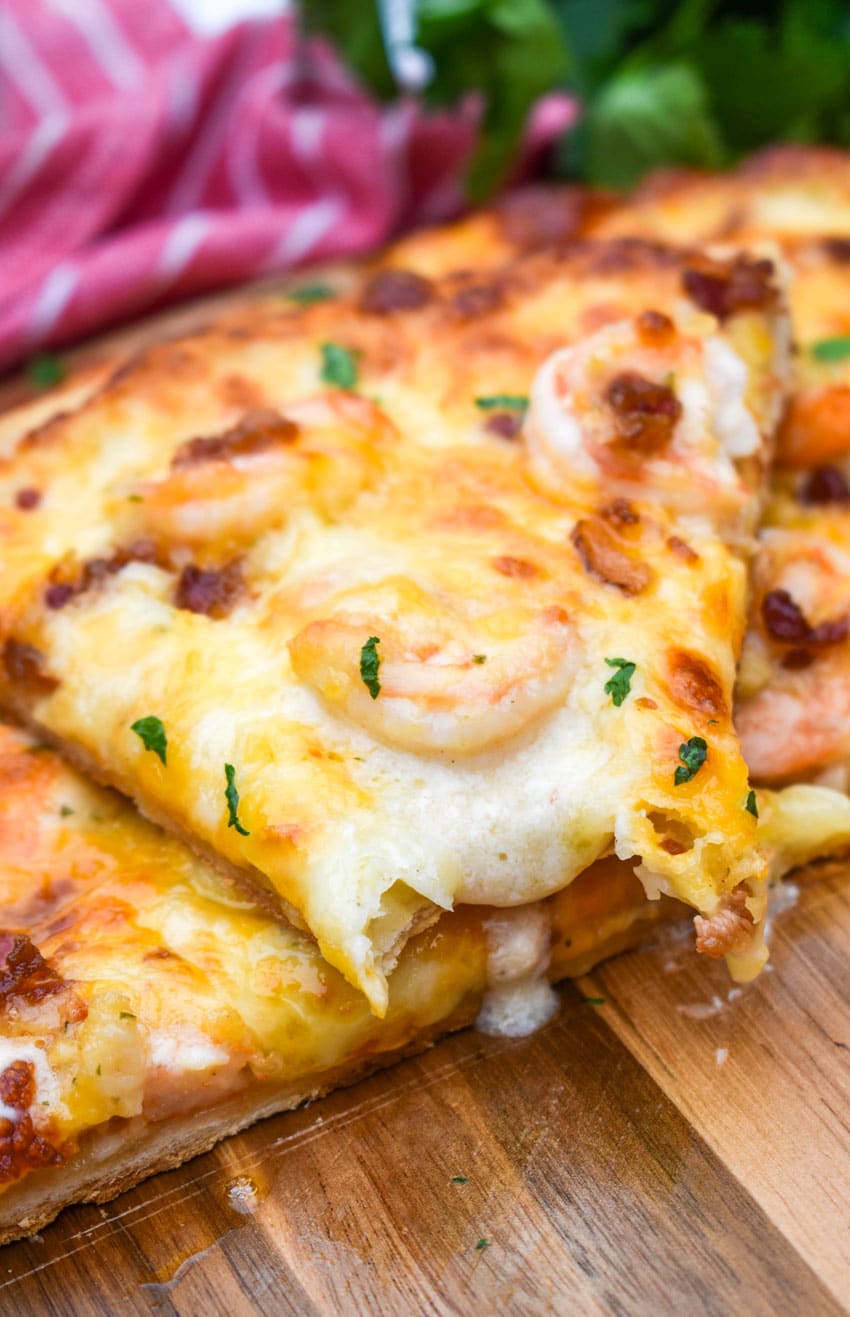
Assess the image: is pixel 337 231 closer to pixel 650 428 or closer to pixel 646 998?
pixel 650 428

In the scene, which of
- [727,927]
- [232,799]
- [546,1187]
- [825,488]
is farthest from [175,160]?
[546,1187]

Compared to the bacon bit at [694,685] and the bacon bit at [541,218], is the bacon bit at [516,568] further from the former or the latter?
the bacon bit at [541,218]

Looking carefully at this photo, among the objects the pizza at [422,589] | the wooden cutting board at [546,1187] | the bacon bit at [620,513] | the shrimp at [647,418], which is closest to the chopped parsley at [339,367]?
the pizza at [422,589]

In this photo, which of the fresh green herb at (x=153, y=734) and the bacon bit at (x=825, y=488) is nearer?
the fresh green herb at (x=153, y=734)

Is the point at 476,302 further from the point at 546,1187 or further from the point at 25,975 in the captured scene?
the point at 546,1187

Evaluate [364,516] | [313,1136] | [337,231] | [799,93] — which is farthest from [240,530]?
[799,93]
